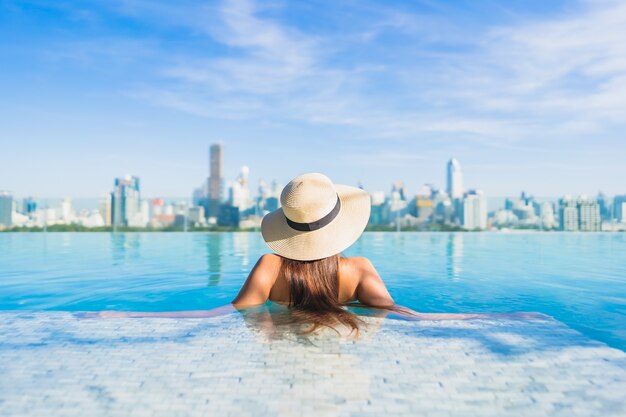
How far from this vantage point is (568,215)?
15742 millimetres

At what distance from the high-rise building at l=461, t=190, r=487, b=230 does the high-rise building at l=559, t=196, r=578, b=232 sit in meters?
2.53

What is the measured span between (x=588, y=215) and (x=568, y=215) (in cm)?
60

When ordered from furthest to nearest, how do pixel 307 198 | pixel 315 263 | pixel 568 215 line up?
pixel 568 215 → pixel 315 263 → pixel 307 198

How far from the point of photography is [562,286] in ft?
13.7

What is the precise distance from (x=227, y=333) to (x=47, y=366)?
0.65 meters

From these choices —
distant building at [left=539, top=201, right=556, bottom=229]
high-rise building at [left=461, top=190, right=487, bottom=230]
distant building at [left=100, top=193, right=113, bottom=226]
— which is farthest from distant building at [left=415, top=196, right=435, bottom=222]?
distant building at [left=100, top=193, right=113, bottom=226]

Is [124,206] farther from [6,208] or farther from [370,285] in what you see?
[370,285]

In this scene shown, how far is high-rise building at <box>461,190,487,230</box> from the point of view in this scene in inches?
630

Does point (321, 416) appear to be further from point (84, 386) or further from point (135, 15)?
point (135, 15)

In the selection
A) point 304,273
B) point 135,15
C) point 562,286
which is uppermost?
point 135,15

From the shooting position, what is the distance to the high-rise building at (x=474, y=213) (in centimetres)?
1600

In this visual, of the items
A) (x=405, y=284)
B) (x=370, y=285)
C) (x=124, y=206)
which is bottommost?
(x=405, y=284)

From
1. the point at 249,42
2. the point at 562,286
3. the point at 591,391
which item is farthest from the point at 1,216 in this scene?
the point at 591,391

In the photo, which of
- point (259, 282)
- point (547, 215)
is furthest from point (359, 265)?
point (547, 215)
